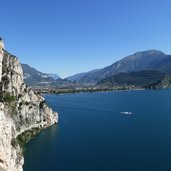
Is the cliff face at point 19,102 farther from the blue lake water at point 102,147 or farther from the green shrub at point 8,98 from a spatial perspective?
the blue lake water at point 102,147

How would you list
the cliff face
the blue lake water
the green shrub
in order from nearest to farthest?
the blue lake water, the green shrub, the cliff face

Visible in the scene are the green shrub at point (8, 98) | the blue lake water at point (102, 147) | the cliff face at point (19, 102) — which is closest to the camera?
the blue lake water at point (102, 147)

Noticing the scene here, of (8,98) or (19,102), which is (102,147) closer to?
(8,98)

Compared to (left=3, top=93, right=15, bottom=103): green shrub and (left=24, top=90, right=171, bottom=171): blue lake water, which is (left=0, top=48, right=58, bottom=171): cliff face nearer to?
(left=3, top=93, right=15, bottom=103): green shrub

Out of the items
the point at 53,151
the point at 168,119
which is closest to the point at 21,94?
the point at 53,151

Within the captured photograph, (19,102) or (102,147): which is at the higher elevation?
(19,102)

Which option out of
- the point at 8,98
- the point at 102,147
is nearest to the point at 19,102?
the point at 8,98

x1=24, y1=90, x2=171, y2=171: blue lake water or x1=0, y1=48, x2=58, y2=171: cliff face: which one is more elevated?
x1=0, y1=48, x2=58, y2=171: cliff face

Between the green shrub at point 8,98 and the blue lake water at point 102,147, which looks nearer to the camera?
the blue lake water at point 102,147

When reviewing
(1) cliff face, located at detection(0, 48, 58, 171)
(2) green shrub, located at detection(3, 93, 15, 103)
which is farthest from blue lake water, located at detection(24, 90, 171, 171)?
(2) green shrub, located at detection(3, 93, 15, 103)

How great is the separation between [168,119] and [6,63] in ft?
285

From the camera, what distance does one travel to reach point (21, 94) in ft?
479

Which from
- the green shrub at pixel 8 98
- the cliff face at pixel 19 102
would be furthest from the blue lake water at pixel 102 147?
the green shrub at pixel 8 98

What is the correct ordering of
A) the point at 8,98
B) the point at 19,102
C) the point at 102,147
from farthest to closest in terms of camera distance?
the point at 19,102
the point at 8,98
the point at 102,147
